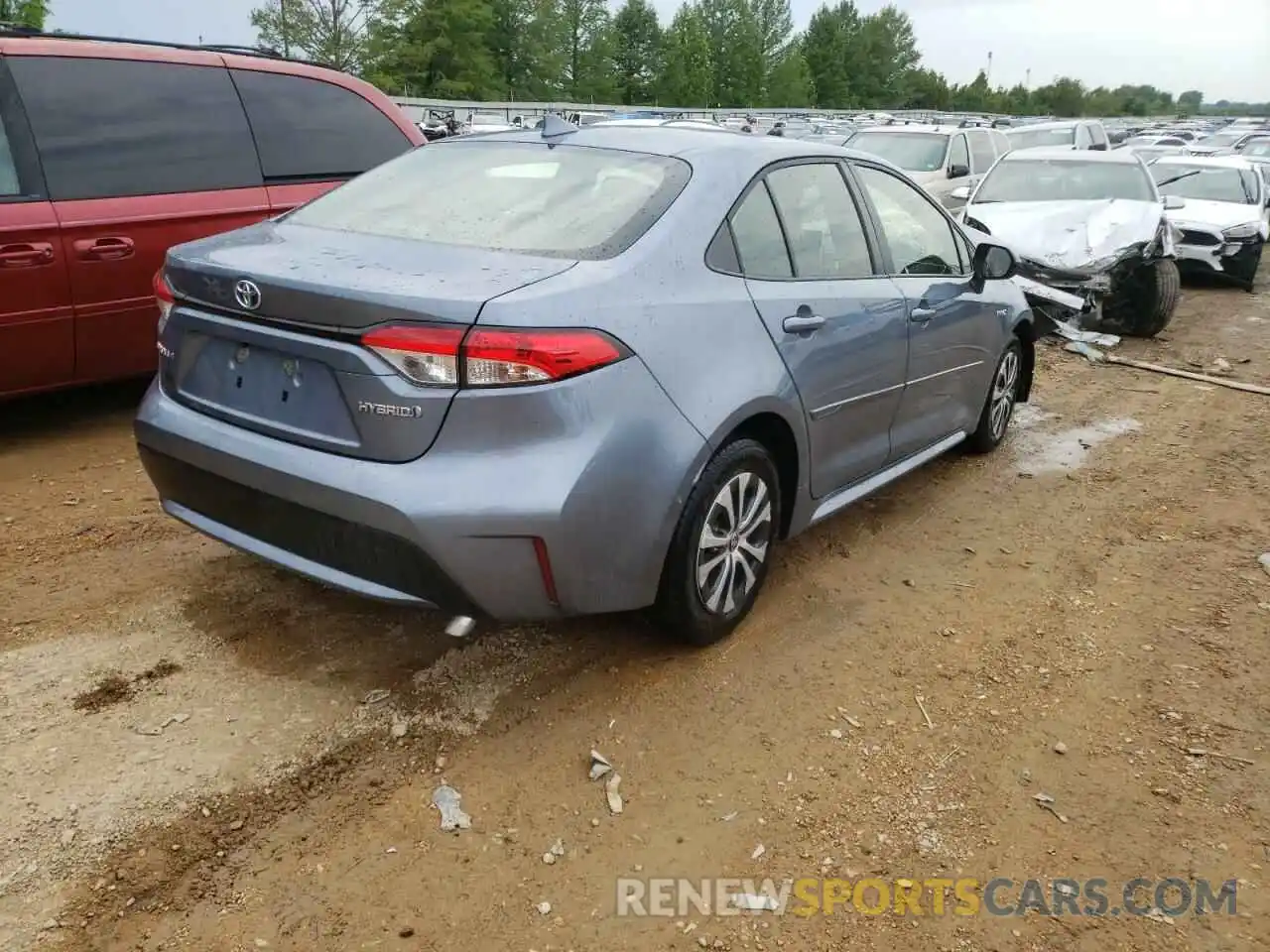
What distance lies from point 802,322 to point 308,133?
352 cm

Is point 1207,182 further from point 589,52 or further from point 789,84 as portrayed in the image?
point 789,84

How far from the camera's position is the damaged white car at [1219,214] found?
1255cm

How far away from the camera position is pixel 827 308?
143 inches

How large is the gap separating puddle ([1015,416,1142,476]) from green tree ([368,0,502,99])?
49.4 metres

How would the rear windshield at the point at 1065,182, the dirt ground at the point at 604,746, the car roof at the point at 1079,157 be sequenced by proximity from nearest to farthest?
1. the dirt ground at the point at 604,746
2. the rear windshield at the point at 1065,182
3. the car roof at the point at 1079,157

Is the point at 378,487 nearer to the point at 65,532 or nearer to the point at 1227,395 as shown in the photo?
the point at 65,532

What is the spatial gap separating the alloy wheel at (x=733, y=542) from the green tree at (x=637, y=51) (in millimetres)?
76654

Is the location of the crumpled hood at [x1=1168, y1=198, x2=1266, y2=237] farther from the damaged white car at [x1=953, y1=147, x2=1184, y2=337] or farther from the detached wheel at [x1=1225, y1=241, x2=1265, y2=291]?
the damaged white car at [x1=953, y1=147, x2=1184, y2=337]

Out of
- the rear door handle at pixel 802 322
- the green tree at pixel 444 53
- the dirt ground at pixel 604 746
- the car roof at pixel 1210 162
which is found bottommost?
the dirt ground at pixel 604 746

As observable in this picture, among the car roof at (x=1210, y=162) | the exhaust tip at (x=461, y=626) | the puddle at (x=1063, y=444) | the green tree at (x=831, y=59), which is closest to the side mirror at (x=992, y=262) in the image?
the puddle at (x=1063, y=444)

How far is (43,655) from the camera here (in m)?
3.20

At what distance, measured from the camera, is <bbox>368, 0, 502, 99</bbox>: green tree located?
52.8 meters

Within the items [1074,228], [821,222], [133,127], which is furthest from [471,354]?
[1074,228]

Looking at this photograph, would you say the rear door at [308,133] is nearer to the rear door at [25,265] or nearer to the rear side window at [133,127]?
the rear side window at [133,127]
